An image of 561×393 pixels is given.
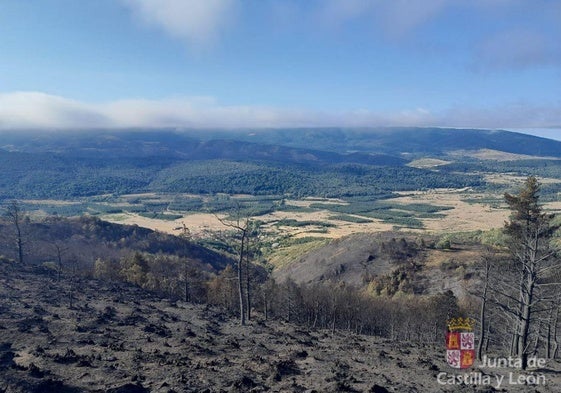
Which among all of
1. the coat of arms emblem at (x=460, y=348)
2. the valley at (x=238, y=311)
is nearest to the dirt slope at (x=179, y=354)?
the valley at (x=238, y=311)

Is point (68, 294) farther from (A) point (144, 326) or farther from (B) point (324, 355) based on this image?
(B) point (324, 355)

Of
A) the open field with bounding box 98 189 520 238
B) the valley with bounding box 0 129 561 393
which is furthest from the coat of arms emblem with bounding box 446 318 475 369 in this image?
the open field with bounding box 98 189 520 238

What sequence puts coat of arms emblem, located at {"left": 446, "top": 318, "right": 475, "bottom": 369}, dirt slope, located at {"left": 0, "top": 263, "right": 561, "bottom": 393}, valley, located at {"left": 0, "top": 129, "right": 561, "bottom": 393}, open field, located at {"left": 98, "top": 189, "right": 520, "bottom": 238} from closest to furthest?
dirt slope, located at {"left": 0, "top": 263, "right": 561, "bottom": 393} → valley, located at {"left": 0, "top": 129, "right": 561, "bottom": 393} → coat of arms emblem, located at {"left": 446, "top": 318, "right": 475, "bottom": 369} → open field, located at {"left": 98, "top": 189, "right": 520, "bottom": 238}

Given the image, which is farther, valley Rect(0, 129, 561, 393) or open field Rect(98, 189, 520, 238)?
open field Rect(98, 189, 520, 238)

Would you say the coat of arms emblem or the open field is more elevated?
the coat of arms emblem

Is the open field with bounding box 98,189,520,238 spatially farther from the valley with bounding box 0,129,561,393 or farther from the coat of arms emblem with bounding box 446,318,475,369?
the coat of arms emblem with bounding box 446,318,475,369

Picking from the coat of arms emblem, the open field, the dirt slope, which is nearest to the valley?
the dirt slope

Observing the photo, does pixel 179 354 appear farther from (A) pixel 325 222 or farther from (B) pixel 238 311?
(A) pixel 325 222

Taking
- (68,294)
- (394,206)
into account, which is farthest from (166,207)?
(68,294)

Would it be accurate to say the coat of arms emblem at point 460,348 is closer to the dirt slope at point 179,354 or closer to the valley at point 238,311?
the dirt slope at point 179,354

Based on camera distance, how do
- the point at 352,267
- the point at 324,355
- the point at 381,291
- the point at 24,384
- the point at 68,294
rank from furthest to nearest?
the point at 352,267
the point at 381,291
the point at 68,294
the point at 324,355
the point at 24,384

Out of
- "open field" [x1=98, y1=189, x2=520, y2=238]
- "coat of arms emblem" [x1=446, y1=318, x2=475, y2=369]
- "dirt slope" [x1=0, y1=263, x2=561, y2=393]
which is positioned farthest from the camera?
"open field" [x1=98, y1=189, x2=520, y2=238]
